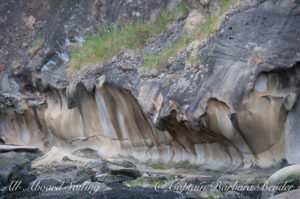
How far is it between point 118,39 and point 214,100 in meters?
4.39

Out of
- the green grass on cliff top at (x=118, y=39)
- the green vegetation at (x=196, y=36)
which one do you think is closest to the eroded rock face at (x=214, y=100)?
the green vegetation at (x=196, y=36)

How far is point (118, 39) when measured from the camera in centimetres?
1142

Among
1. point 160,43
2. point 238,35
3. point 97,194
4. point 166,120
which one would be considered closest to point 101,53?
point 160,43

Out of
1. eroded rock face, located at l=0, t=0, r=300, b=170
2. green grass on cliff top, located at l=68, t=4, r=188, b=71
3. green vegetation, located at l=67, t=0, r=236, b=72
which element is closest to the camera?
eroded rock face, located at l=0, t=0, r=300, b=170

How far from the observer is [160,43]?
10445 millimetres

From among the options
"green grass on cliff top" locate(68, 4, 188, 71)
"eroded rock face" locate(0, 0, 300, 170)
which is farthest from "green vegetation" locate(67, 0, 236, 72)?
"eroded rock face" locate(0, 0, 300, 170)

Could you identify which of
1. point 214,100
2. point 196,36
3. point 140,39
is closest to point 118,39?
point 140,39

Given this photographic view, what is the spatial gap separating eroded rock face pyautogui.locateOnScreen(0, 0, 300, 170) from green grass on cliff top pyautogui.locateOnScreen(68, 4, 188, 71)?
47cm

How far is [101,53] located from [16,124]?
13.0ft

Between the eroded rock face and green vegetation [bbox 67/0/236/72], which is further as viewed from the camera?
green vegetation [bbox 67/0/236/72]

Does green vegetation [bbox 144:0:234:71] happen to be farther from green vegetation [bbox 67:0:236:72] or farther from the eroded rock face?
the eroded rock face

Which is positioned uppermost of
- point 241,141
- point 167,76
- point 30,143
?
point 167,76

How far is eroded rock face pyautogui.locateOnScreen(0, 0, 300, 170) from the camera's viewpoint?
7309 mm

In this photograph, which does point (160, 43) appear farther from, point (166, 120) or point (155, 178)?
point (155, 178)
